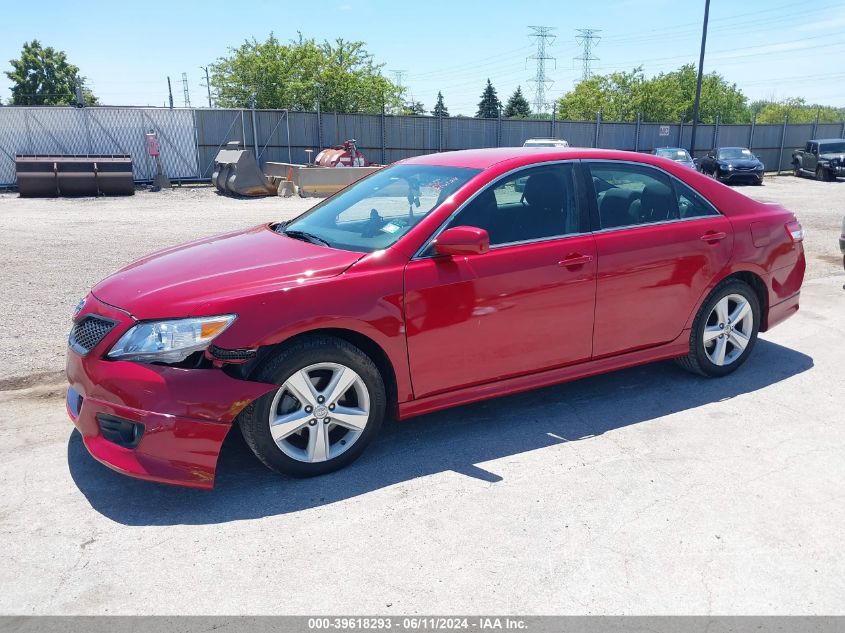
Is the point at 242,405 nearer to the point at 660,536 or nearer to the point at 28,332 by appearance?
the point at 660,536

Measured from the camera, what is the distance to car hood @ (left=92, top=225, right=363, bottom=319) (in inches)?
130

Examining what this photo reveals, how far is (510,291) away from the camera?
3.88m

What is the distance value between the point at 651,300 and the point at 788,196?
20.1 metres

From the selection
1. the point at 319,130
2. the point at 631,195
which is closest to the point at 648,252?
the point at 631,195

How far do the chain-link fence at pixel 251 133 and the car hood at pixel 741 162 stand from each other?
275 inches

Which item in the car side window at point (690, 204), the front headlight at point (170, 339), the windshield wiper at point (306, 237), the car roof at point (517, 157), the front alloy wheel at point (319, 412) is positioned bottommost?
the front alloy wheel at point (319, 412)

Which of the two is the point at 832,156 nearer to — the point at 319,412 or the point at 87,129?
the point at 87,129

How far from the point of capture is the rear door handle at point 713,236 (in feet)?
15.2

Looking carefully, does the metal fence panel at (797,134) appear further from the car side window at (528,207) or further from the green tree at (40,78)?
the green tree at (40,78)

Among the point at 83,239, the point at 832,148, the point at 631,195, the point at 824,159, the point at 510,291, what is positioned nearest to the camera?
the point at 510,291

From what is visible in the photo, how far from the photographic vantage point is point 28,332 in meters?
6.00

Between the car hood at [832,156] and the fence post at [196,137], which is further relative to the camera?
the car hood at [832,156]

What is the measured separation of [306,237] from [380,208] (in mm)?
505

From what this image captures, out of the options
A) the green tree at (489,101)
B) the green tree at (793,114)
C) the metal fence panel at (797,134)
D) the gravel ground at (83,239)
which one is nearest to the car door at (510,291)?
the gravel ground at (83,239)
